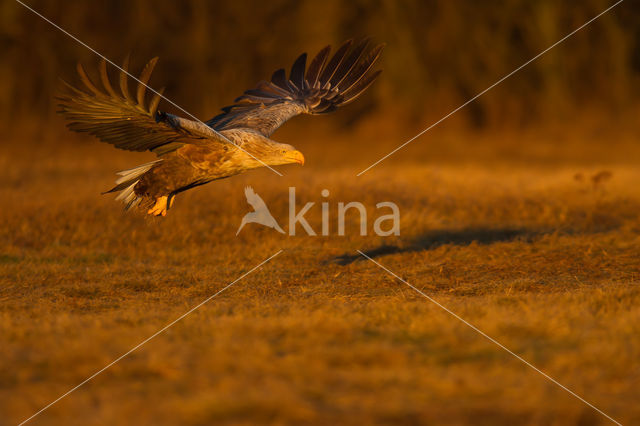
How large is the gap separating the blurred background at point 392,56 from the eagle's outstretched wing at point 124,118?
13.0 meters

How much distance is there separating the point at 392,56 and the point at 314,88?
11779 mm

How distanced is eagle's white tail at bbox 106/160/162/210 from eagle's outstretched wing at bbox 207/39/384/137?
96 centimetres

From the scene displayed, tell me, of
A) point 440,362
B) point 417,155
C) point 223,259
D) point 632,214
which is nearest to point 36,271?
point 223,259

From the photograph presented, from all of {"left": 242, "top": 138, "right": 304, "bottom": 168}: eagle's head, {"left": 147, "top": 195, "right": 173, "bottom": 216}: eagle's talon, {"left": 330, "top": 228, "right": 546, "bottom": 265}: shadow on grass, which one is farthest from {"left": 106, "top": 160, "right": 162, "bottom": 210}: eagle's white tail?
{"left": 330, "top": 228, "right": 546, "bottom": 265}: shadow on grass

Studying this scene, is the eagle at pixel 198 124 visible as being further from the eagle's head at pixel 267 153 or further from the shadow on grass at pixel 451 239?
the shadow on grass at pixel 451 239

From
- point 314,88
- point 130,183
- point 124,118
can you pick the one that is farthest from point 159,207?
point 314,88

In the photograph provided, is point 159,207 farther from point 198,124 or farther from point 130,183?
point 198,124

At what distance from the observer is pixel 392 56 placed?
19.8 m

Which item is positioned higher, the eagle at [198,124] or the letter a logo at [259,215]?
the eagle at [198,124]

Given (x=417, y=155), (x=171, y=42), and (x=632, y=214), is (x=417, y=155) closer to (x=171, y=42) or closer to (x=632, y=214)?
(x=171, y=42)

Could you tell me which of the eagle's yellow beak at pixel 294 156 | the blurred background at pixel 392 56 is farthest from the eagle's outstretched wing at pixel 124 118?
the blurred background at pixel 392 56

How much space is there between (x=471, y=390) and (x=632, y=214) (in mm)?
7335

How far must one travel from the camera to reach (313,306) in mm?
5922

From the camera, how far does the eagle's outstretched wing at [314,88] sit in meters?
8.17
